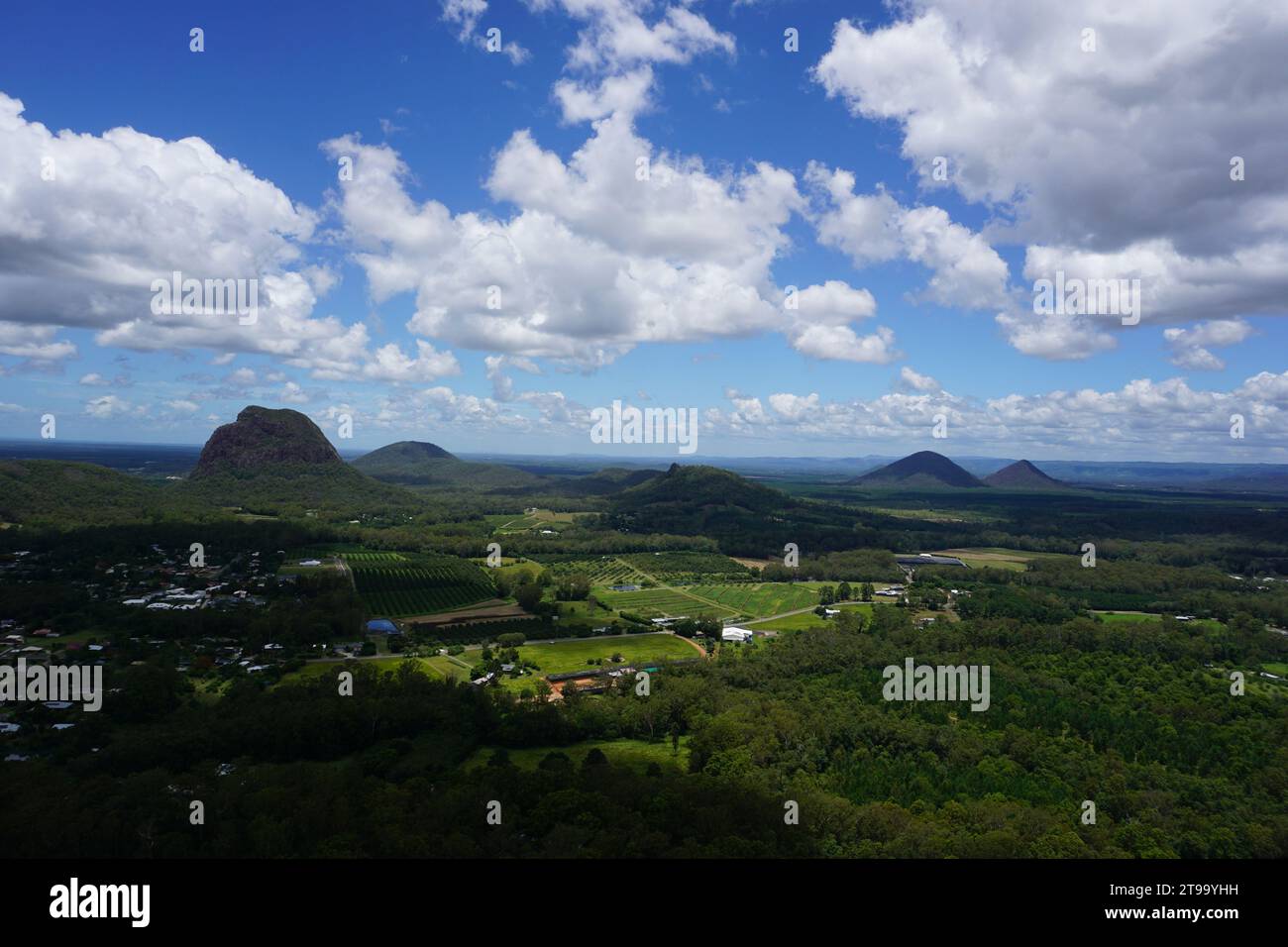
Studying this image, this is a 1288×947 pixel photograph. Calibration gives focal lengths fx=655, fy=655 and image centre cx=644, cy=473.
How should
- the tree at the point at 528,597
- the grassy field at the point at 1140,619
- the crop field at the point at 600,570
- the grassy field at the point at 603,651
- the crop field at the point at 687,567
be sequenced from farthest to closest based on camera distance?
the crop field at the point at 687,567 < the crop field at the point at 600,570 < the tree at the point at 528,597 < the grassy field at the point at 1140,619 < the grassy field at the point at 603,651

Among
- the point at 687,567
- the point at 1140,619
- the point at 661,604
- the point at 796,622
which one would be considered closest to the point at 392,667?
the point at 661,604

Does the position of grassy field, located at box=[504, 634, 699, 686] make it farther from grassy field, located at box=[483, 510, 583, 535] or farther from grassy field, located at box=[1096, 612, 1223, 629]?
grassy field, located at box=[483, 510, 583, 535]

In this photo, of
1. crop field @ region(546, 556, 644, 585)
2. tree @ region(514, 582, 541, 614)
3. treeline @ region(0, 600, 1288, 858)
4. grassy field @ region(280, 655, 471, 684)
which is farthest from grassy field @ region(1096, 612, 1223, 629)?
grassy field @ region(280, 655, 471, 684)

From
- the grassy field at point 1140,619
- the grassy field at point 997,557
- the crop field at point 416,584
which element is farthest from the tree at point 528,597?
the grassy field at point 997,557

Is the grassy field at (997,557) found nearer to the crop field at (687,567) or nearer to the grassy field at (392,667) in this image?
the crop field at (687,567)

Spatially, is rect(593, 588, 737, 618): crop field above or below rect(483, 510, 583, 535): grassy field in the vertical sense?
below
